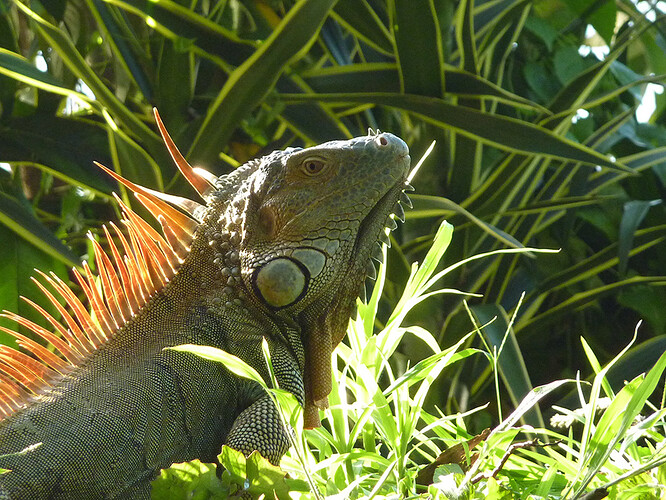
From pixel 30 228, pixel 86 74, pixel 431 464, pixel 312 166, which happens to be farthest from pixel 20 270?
pixel 431 464

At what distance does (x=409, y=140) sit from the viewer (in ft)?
9.86

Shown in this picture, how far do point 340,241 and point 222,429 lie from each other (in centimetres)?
38

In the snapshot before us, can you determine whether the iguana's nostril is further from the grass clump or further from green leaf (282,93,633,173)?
green leaf (282,93,633,173)

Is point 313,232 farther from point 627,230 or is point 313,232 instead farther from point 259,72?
point 627,230

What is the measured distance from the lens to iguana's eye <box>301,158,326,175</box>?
4.66ft

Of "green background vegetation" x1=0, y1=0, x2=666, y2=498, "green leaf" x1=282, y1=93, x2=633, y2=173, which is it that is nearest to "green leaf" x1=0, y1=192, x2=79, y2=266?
"green background vegetation" x1=0, y1=0, x2=666, y2=498

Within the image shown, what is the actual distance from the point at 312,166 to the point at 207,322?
0.34 m

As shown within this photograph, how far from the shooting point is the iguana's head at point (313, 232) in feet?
4.53

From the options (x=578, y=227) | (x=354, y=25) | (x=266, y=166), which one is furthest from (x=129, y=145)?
(x=578, y=227)

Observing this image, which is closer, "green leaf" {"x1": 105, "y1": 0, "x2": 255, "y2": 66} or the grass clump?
the grass clump

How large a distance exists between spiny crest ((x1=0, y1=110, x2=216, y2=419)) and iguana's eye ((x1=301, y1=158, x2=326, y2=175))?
25 centimetres

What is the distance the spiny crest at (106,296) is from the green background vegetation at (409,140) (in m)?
1.11

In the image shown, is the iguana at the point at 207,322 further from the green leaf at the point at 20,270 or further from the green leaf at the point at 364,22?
the green leaf at the point at 364,22

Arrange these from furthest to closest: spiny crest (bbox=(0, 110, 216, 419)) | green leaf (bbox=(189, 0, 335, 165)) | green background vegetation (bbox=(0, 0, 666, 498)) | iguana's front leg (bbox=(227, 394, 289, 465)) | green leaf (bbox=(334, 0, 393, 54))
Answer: green leaf (bbox=(334, 0, 393, 54)), green background vegetation (bbox=(0, 0, 666, 498)), green leaf (bbox=(189, 0, 335, 165)), spiny crest (bbox=(0, 110, 216, 419)), iguana's front leg (bbox=(227, 394, 289, 465))
